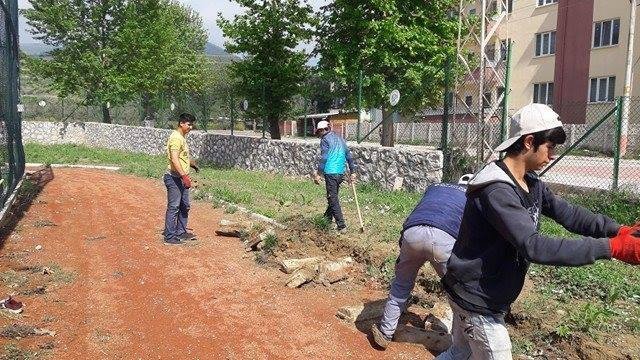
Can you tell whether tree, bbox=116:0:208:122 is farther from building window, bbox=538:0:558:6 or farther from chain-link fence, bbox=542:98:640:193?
building window, bbox=538:0:558:6

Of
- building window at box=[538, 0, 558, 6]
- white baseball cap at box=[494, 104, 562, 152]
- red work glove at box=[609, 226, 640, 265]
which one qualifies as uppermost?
building window at box=[538, 0, 558, 6]

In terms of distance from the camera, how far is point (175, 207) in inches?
302

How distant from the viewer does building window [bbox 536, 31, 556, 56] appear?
30.0 meters

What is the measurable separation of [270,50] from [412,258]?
15467 millimetres

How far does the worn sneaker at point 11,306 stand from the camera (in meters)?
4.86

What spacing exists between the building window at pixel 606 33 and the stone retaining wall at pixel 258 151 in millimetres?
18289

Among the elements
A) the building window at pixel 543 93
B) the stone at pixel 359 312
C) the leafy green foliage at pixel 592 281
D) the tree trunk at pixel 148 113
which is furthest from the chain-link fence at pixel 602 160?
the tree trunk at pixel 148 113

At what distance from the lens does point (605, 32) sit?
26.8 meters

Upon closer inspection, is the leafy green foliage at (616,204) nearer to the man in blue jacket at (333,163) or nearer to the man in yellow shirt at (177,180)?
the man in blue jacket at (333,163)

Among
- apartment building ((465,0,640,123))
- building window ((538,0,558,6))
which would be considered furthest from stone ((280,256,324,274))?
building window ((538,0,558,6))

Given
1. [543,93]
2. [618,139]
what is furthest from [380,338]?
[543,93]

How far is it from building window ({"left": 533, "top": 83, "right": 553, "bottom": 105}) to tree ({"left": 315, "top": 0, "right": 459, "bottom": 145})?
15090 millimetres

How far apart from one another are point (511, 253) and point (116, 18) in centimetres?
3188

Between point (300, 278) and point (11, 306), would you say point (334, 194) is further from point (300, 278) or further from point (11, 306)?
point (11, 306)
